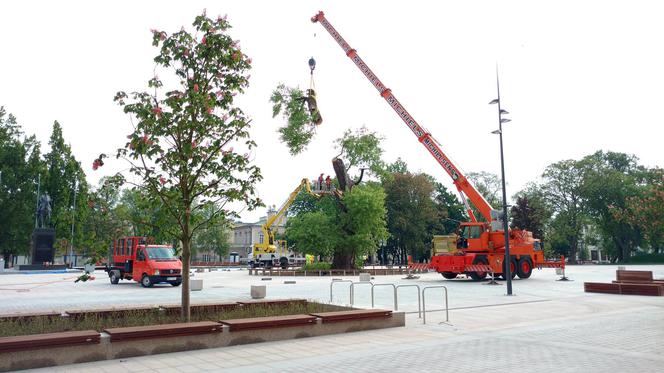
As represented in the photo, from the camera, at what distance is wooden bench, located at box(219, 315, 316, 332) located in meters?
9.09

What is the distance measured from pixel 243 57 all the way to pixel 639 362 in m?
9.06

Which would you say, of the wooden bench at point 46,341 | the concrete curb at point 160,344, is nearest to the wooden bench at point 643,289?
the concrete curb at point 160,344

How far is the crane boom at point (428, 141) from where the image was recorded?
2936 centimetres

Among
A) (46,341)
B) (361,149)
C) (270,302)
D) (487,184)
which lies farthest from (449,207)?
(46,341)

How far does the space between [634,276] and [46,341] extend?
20983 mm

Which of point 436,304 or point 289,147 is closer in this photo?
point 436,304

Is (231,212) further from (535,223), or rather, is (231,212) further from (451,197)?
(451,197)

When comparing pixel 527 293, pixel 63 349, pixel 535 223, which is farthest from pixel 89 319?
pixel 535 223

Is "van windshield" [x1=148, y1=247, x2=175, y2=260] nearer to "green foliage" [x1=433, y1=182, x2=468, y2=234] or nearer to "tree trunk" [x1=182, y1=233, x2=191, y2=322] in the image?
"tree trunk" [x1=182, y1=233, x2=191, y2=322]

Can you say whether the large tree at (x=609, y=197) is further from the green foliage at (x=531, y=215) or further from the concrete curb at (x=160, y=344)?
the concrete curb at (x=160, y=344)

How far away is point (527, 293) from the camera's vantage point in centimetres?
1964

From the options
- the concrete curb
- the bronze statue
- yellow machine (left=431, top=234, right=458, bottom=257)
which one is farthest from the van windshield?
the bronze statue

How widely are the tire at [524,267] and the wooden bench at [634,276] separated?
9.28 metres

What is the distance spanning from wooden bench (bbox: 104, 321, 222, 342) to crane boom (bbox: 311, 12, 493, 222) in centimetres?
2144
